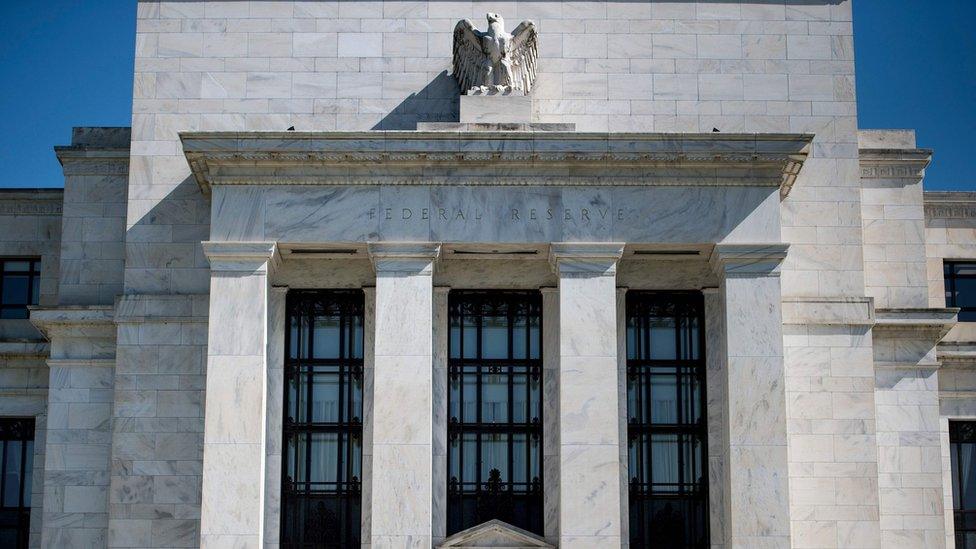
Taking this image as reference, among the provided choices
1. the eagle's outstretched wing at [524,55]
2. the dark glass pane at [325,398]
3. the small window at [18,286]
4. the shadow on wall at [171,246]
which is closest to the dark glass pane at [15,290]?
the small window at [18,286]

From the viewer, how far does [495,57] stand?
38.6m

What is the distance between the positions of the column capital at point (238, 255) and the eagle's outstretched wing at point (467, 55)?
662 cm

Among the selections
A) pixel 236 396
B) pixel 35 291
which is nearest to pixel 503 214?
pixel 236 396

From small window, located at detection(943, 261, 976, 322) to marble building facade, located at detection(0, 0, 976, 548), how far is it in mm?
2082

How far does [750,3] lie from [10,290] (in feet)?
70.8

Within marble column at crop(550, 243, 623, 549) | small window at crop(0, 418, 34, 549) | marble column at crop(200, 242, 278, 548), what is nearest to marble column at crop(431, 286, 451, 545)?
marble column at crop(550, 243, 623, 549)

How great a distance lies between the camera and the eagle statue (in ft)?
127

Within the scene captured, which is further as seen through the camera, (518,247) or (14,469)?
(14,469)

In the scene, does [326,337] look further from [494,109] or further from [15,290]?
[15,290]

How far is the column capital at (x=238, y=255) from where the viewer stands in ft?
120

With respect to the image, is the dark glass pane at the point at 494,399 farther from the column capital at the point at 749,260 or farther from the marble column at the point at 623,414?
the column capital at the point at 749,260

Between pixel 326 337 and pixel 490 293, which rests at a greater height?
pixel 490 293

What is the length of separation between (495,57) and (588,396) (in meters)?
8.78

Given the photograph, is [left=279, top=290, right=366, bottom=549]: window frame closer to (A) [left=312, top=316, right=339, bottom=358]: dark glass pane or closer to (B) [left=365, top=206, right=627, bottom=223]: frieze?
(A) [left=312, top=316, right=339, bottom=358]: dark glass pane
